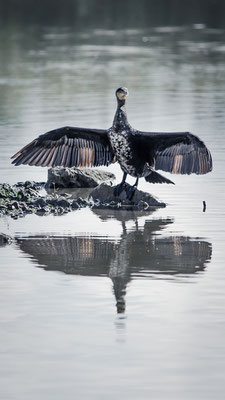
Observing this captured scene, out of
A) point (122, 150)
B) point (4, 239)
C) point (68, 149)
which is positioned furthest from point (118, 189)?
point (4, 239)

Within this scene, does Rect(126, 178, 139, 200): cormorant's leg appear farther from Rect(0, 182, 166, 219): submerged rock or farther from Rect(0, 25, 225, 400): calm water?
Rect(0, 25, 225, 400): calm water

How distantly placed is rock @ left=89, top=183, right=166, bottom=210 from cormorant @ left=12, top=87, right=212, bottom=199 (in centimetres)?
11

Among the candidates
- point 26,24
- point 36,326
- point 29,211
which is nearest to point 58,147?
point 29,211

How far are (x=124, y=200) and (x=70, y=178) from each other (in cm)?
157

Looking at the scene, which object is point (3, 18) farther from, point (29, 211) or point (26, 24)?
point (29, 211)

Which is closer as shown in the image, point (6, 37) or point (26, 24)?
point (6, 37)

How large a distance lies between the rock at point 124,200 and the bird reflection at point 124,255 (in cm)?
131

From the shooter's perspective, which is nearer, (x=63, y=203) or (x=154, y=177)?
(x=63, y=203)

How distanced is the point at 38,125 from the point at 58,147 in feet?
26.2

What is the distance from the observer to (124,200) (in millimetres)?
15328

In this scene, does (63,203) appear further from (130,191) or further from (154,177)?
(154,177)

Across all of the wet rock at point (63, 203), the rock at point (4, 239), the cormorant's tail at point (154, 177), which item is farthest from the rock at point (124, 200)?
the rock at point (4, 239)

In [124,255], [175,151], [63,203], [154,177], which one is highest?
[175,151]

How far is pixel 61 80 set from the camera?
33.2 metres
